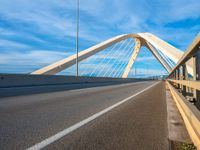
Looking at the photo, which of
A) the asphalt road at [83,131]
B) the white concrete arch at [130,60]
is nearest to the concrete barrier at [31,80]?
the asphalt road at [83,131]

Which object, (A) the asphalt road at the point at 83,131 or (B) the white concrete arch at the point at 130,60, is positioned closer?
(A) the asphalt road at the point at 83,131

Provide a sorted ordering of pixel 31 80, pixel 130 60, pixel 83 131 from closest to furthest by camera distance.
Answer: pixel 83 131 → pixel 31 80 → pixel 130 60

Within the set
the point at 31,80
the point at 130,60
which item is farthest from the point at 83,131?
the point at 130,60

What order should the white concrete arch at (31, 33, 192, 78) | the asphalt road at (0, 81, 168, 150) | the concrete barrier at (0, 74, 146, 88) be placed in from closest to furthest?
the asphalt road at (0, 81, 168, 150) < the concrete barrier at (0, 74, 146, 88) < the white concrete arch at (31, 33, 192, 78)

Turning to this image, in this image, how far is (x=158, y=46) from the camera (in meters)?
52.7

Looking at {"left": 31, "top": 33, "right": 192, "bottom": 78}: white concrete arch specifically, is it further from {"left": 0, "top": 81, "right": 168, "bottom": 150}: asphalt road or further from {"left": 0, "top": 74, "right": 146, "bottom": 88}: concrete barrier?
{"left": 0, "top": 81, "right": 168, "bottom": 150}: asphalt road

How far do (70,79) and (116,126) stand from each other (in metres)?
24.0

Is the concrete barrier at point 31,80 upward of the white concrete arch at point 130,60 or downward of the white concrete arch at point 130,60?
downward

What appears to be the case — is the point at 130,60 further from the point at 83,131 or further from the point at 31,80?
the point at 83,131

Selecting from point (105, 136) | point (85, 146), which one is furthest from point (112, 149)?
point (105, 136)

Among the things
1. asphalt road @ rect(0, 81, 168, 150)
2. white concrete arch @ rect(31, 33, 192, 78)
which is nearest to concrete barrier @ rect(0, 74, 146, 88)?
asphalt road @ rect(0, 81, 168, 150)

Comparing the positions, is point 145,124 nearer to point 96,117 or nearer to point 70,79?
point 96,117

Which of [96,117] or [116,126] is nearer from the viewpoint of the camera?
[116,126]

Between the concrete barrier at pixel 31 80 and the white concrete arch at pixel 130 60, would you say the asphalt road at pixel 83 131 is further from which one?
the white concrete arch at pixel 130 60
